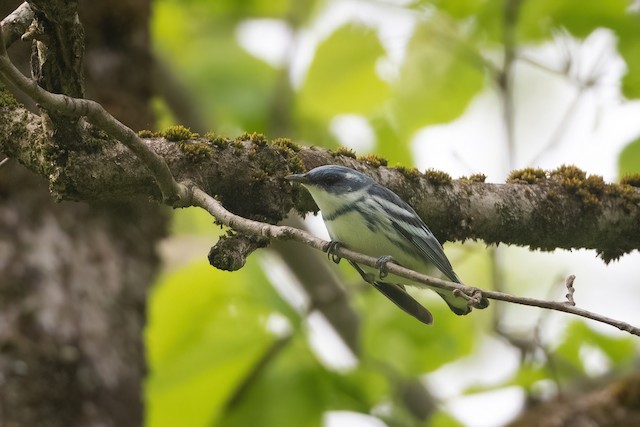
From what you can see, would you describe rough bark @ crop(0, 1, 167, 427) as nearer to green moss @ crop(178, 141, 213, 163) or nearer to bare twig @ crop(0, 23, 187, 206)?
green moss @ crop(178, 141, 213, 163)

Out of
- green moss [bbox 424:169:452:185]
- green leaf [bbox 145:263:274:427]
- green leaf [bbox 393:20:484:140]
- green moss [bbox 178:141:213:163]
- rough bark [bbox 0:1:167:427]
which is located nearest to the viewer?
green moss [bbox 178:141:213:163]

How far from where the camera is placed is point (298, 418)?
215 inches

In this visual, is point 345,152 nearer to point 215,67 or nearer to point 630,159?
point 630,159

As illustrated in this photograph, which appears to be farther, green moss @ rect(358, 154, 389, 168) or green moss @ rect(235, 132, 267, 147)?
green moss @ rect(358, 154, 389, 168)

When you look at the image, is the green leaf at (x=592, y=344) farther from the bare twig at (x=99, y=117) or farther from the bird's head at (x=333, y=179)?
the bare twig at (x=99, y=117)

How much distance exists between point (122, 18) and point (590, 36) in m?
3.24

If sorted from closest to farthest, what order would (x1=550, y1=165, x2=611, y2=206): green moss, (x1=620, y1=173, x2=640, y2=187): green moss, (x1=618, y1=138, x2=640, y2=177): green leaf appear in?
(x1=550, y1=165, x2=611, y2=206): green moss, (x1=620, y1=173, x2=640, y2=187): green moss, (x1=618, y1=138, x2=640, y2=177): green leaf

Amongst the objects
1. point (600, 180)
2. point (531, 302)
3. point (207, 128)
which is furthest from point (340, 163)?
point (207, 128)

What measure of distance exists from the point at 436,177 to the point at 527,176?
494 mm

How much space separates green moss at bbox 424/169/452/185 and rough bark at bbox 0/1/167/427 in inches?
82.1

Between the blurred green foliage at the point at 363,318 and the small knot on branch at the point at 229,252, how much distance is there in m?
2.80

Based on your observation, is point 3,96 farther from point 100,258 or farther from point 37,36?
point 100,258

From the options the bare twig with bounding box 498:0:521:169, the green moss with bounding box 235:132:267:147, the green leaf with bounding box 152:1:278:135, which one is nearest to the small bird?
the green moss with bounding box 235:132:267:147

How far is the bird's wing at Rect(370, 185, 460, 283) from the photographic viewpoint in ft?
10.9
